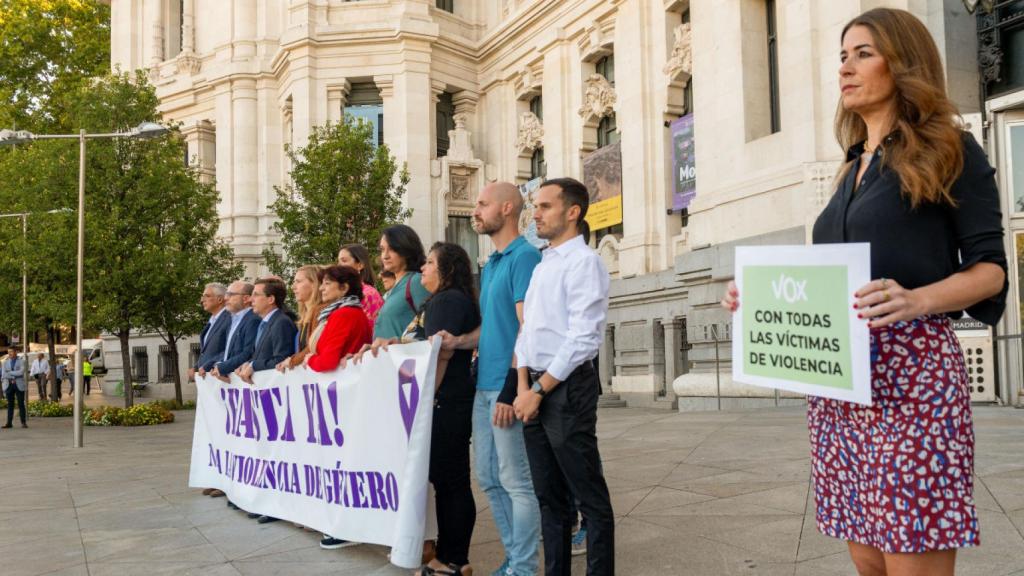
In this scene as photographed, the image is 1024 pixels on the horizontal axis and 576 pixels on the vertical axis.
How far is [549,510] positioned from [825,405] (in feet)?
6.76

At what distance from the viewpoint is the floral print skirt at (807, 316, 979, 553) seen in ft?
7.70

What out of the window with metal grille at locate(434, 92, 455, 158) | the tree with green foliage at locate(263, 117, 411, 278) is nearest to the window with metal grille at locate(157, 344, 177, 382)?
the tree with green foliage at locate(263, 117, 411, 278)

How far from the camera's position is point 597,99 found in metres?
26.1

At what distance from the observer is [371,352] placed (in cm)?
560

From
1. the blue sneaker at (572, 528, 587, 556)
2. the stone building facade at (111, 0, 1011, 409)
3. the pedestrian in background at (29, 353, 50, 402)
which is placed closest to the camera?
the blue sneaker at (572, 528, 587, 556)

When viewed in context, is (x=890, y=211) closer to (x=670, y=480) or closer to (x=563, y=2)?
(x=670, y=480)

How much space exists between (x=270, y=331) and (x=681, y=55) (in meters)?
16.9

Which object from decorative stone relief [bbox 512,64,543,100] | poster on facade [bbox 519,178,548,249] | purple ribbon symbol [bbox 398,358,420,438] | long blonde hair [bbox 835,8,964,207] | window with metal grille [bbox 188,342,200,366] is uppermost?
decorative stone relief [bbox 512,64,543,100]

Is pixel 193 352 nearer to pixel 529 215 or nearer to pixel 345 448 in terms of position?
pixel 529 215

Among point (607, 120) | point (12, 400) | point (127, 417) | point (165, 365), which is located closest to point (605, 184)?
point (607, 120)

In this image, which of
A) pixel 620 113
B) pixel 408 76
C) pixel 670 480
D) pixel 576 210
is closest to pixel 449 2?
pixel 408 76

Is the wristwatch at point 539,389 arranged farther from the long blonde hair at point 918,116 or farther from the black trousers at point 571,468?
the long blonde hair at point 918,116

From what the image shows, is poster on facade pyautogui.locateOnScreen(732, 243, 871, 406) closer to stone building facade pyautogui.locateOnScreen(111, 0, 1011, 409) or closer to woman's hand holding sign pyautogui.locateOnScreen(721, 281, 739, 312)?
woman's hand holding sign pyautogui.locateOnScreen(721, 281, 739, 312)

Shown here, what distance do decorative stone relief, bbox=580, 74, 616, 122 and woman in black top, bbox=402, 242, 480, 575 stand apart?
2123 cm
